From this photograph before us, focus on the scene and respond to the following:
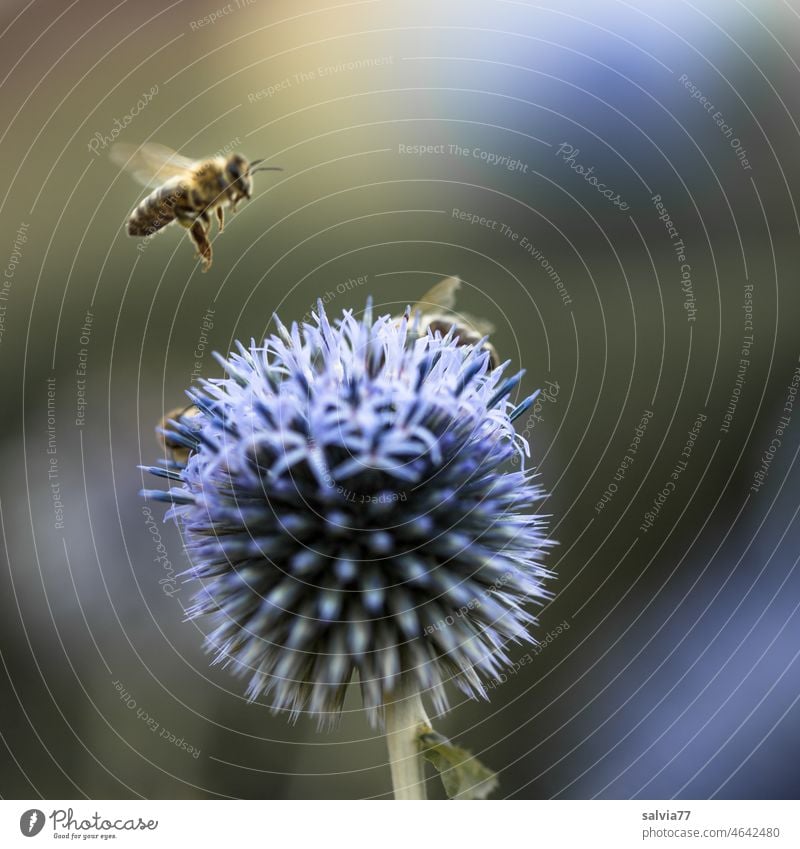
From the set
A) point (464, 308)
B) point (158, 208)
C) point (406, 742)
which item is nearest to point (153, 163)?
point (158, 208)

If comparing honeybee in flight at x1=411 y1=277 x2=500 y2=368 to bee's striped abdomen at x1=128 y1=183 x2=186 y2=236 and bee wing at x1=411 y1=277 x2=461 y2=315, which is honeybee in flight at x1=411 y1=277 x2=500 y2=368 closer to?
bee wing at x1=411 y1=277 x2=461 y2=315

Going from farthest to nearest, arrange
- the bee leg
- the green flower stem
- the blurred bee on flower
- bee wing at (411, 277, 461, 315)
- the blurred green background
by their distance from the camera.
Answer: the blurred green background < bee wing at (411, 277, 461, 315) < the bee leg < the blurred bee on flower < the green flower stem

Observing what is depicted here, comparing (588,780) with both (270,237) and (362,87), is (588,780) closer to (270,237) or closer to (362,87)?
(270,237)

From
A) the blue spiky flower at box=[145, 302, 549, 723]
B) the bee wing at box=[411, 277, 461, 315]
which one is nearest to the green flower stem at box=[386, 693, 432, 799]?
the blue spiky flower at box=[145, 302, 549, 723]

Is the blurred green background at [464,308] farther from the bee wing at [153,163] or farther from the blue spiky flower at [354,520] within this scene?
the blue spiky flower at [354,520]

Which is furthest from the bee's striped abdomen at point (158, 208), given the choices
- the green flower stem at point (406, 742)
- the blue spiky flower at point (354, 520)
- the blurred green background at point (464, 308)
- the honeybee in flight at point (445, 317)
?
the green flower stem at point (406, 742)

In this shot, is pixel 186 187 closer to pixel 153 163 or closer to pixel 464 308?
pixel 153 163

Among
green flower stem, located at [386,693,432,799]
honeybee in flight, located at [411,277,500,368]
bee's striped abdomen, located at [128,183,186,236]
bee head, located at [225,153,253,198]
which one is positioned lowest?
green flower stem, located at [386,693,432,799]

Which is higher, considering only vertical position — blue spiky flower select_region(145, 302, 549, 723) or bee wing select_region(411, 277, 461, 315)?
bee wing select_region(411, 277, 461, 315)
